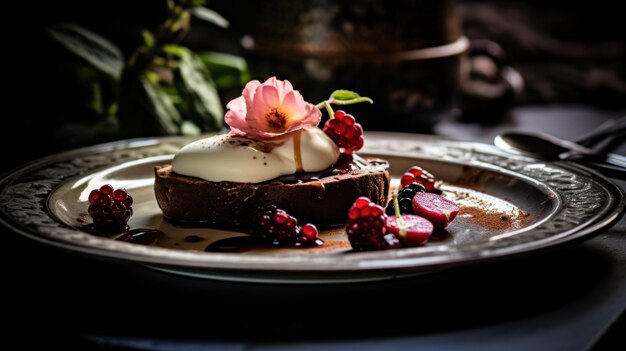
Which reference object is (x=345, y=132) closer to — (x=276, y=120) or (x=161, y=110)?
(x=276, y=120)

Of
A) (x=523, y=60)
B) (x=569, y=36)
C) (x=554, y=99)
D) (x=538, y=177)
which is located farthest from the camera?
(x=569, y=36)

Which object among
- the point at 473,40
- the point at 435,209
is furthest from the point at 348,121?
the point at 473,40

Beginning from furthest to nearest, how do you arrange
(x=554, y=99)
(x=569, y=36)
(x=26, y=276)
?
(x=569, y=36) < (x=554, y=99) < (x=26, y=276)

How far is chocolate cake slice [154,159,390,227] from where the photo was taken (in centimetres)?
Result: 143

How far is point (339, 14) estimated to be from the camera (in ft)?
7.47

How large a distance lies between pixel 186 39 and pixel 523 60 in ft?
4.42

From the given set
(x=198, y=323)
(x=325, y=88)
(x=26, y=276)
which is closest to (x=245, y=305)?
(x=198, y=323)

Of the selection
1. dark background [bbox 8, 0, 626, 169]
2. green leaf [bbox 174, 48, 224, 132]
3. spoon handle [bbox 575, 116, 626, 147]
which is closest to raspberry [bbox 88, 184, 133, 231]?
green leaf [bbox 174, 48, 224, 132]

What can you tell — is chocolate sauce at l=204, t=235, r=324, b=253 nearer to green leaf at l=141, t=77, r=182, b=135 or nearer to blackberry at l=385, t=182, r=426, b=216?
blackberry at l=385, t=182, r=426, b=216

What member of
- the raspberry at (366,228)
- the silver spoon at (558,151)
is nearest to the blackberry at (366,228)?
the raspberry at (366,228)

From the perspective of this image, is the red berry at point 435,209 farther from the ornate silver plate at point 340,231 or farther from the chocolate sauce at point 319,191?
the chocolate sauce at point 319,191

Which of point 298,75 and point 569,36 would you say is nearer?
point 298,75

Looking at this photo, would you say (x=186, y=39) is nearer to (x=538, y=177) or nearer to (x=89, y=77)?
(x=89, y=77)

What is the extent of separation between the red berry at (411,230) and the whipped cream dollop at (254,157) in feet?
0.80
